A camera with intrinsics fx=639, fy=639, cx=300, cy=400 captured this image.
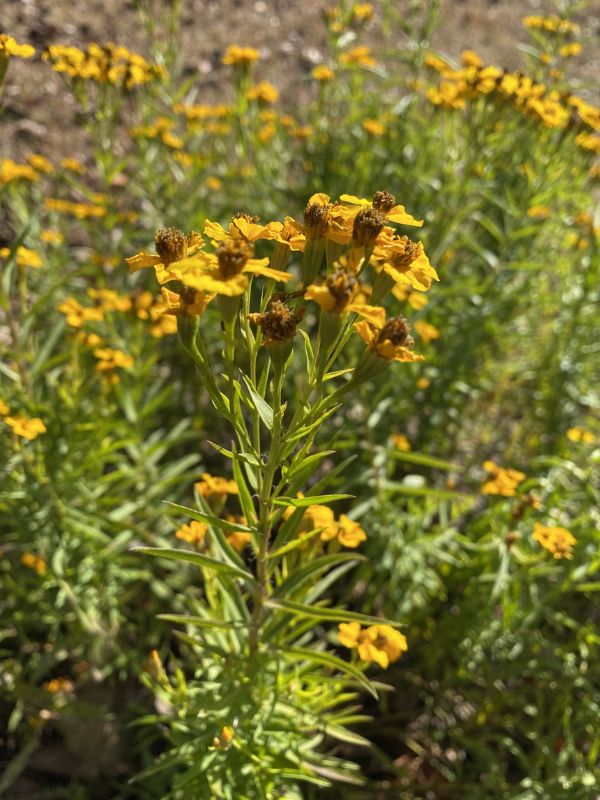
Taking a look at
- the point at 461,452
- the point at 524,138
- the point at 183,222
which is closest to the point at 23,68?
the point at 183,222

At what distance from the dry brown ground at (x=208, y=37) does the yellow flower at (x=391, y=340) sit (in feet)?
14.5

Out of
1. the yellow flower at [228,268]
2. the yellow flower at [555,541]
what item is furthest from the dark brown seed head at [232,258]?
the yellow flower at [555,541]

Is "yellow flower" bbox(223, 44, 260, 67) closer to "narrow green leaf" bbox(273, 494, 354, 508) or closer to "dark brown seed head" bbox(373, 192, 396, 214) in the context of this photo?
"dark brown seed head" bbox(373, 192, 396, 214)

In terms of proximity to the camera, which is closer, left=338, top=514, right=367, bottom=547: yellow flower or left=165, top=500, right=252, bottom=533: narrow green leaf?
left=165, top=500, right=252, bottom=533: narrow green leaf

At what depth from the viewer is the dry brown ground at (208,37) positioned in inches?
202

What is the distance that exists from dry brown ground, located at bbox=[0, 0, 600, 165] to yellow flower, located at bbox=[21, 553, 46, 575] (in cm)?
343

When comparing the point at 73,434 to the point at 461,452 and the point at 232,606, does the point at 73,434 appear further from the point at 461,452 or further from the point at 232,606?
the point at 461,452

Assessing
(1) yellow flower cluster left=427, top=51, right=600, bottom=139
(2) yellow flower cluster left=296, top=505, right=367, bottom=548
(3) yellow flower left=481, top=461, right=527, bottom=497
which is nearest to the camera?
(2) yellow flower cluster left=296, top=505, right=367, bottom=548

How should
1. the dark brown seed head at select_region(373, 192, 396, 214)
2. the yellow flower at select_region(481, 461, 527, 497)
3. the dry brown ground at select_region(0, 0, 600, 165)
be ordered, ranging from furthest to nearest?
1. the dry brown ground at select_region(0, 0, 600, 165)
2. the yellow flower at select_region(481, 461, 527, 497)
3. the dark brown seed head at select_region(373, 192, 396, 214)

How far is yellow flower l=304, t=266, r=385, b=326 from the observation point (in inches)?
44.1

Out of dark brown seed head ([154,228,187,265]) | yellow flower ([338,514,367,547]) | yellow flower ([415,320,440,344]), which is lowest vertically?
yellow flower ([338,514,367,547])

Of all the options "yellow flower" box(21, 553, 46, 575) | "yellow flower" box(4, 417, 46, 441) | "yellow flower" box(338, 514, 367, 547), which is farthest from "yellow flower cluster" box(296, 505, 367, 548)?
"yellow flower" box(21, 553, 46, 575)

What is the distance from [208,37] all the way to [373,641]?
6.34 meters

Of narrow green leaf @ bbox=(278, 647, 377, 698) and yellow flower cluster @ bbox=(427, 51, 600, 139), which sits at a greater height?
yellow flower cluster @ bbox=(427, 51, 600, 139)
